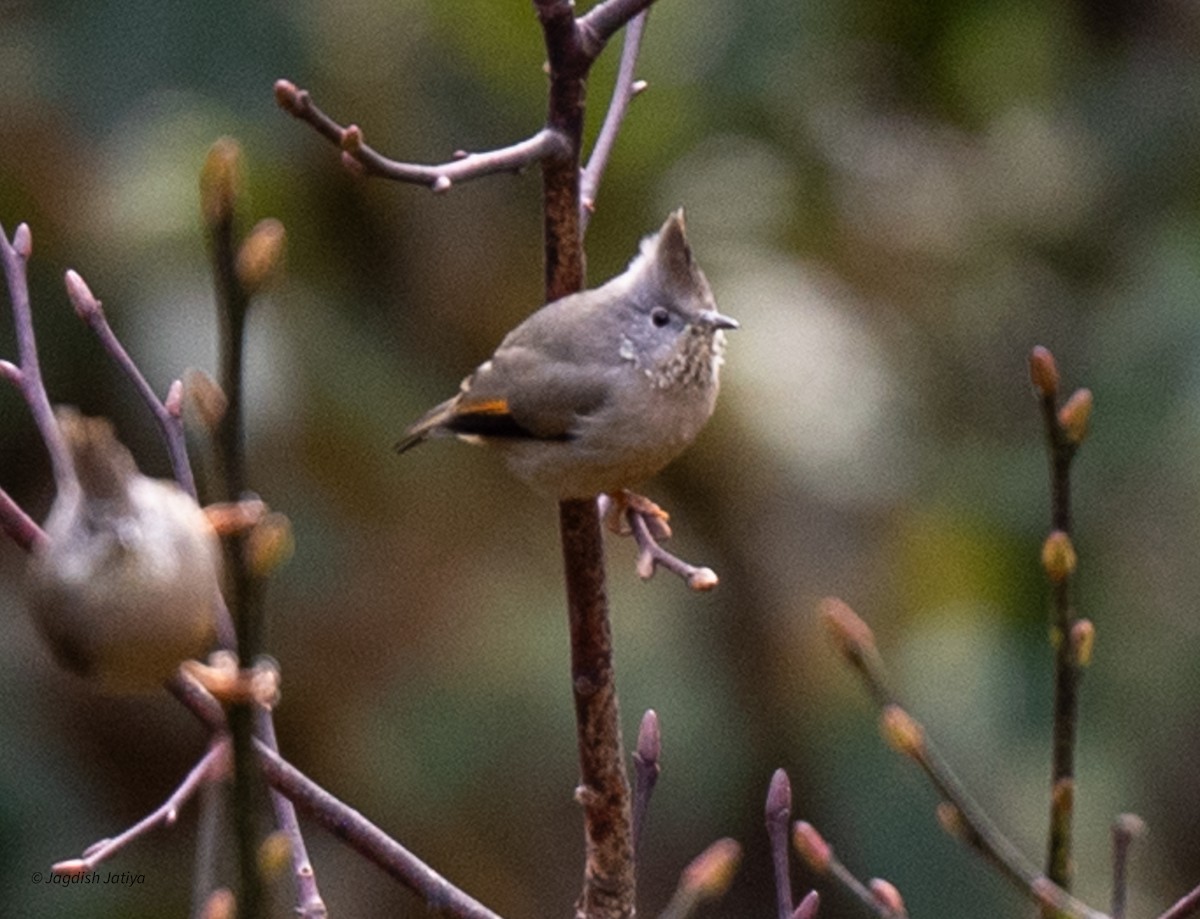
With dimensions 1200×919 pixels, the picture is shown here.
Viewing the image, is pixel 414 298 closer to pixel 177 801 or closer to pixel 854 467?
pixel 854 467

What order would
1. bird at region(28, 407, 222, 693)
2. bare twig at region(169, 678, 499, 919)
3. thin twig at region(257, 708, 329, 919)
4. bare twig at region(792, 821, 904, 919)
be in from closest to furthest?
1. bird at region(28, 407, 222, 693)
2. bare twig at region(792, 821, 904, 919)
3. bare twig at region(169, 678, 499, 919)
4. thin twig at region(257, 708, 329, 919)

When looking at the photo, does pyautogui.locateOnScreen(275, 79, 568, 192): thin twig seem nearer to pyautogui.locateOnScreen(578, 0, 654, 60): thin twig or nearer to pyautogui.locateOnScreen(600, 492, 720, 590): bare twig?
pyautogui.locateOnScreen(578, 0, 654, 60): thin twig

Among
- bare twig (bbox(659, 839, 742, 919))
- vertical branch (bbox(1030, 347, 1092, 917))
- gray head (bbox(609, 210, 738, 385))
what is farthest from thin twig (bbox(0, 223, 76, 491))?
gray head (bbox(609, 210, 738, 385))

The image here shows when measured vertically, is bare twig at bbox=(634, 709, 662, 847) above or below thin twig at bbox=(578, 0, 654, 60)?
below

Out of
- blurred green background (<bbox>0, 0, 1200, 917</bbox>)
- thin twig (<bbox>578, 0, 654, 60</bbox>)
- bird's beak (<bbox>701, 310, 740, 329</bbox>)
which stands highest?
thin twig (<bbox>578, 0, 654, 60</bbox>)

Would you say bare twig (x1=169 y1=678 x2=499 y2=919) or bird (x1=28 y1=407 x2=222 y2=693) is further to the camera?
bare twig (x1=169 y1=678 x2=499 y2=919)

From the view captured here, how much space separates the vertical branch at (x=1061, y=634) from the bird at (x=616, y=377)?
1.16m

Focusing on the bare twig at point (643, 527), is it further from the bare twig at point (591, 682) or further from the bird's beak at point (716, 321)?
the bird's beak at point (716, 321)

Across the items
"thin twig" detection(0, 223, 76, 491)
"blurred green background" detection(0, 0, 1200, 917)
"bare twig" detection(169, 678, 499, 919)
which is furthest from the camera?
"blurred green background" detection(0, 0, 1200, 917)

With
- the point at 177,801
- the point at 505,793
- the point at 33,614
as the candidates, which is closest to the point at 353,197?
the point at 505,793

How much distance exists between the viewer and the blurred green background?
3.31 metres

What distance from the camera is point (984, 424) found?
12.7ft

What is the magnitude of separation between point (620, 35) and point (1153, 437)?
134 centimetres

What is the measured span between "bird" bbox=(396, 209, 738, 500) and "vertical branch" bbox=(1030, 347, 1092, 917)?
3.79 feet
